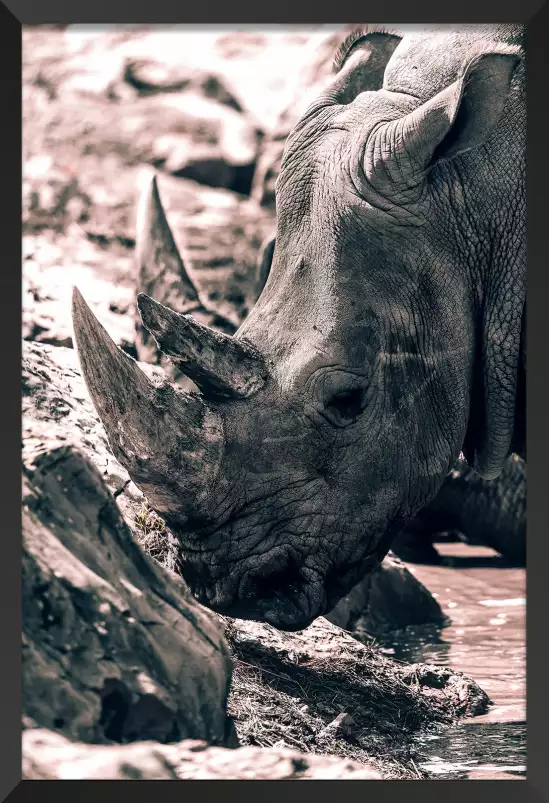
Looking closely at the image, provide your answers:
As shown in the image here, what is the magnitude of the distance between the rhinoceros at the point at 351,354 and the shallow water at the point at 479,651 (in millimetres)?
698

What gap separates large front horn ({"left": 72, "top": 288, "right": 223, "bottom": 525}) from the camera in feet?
10.7

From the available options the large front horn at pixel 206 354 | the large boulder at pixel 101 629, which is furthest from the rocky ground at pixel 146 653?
the large front horn at pixel 206 354

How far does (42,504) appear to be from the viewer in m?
3.56

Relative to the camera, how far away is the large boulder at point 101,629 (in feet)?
11.0

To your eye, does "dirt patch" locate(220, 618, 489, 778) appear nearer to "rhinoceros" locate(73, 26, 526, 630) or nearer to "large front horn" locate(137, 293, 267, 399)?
"rhinoceros" locate(73, 26, 526, 630)

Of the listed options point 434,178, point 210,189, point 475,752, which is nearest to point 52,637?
point 475,752

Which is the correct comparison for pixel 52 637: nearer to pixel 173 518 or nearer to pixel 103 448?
pixel 173 518

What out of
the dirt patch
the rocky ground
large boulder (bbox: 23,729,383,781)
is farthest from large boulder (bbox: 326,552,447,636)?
large boulder (bbox: 23,729,383,781)

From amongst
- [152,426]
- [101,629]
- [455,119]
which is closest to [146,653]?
[101,629]

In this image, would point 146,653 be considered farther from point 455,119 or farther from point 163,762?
point 455,119

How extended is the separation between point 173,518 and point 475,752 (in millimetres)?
1278

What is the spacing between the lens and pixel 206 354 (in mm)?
3424

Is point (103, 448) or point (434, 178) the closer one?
point (434, 178)
